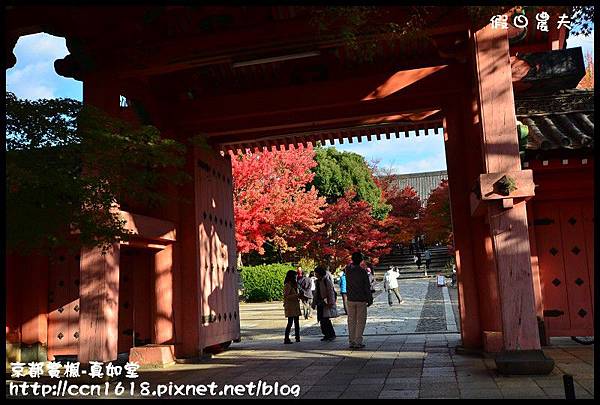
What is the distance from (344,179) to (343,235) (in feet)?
19.4

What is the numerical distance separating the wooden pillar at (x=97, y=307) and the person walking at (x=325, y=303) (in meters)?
5.21

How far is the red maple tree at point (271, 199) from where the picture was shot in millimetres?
20734

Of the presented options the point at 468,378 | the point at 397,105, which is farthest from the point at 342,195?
the point at 468,378

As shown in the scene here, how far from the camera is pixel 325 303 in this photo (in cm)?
1103

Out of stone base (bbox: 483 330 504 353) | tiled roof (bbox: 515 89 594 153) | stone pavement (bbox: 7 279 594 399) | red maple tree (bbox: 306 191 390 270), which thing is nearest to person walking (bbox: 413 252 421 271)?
red maple tree (bbox: 306 191 390 270)

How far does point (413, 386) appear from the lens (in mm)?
5469

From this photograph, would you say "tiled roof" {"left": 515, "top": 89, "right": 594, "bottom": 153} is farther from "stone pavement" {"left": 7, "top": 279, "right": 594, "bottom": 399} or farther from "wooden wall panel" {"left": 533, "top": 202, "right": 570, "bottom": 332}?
"stone pavement" {"left": 7, "top": 279, "right": 594, "bottom": 399}

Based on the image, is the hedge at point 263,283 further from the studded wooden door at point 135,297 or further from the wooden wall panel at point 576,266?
the wooden wall panel at point 576,266

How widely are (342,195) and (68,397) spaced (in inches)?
1054

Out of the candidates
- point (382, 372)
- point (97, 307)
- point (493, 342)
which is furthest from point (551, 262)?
point (97, 307)

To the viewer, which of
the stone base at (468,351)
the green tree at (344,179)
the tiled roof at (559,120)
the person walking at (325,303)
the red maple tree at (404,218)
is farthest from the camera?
the green tree at (344,179)

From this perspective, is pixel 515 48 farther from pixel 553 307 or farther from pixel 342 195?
pixel 342 195

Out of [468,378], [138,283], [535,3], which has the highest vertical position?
[535,3]

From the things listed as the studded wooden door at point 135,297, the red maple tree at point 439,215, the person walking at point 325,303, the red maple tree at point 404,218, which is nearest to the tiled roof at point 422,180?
the red maple tree at point 404,218
